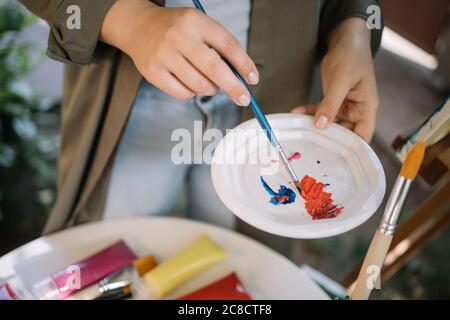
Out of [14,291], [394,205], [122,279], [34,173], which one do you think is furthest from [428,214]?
[34,173]

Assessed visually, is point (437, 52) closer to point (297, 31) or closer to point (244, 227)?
point (297, 31)

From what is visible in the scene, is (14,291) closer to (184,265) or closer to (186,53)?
(184,265)

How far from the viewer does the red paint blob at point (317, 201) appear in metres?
0.41

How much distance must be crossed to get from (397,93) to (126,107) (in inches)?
15.3

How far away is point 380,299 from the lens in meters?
0.41

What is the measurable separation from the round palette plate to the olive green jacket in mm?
112

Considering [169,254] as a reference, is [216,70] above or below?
above

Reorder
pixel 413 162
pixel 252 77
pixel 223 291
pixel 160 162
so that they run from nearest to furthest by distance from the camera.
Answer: pixel 413 162 → pixel 252 77 → pixel 223 291 → pixel 160 162

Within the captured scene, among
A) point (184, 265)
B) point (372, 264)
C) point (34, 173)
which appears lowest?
point (34, 173)

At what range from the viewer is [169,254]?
58 centimetres

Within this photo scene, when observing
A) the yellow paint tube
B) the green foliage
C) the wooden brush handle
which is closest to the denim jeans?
the yellow paint tube

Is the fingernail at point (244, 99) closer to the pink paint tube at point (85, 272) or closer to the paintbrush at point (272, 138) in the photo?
the paintbrush at point (272, 138)

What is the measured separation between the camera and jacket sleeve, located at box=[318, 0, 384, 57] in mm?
485

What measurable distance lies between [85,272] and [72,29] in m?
0.28
